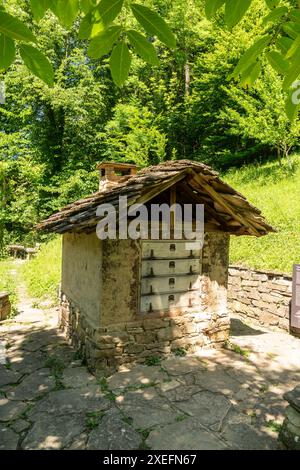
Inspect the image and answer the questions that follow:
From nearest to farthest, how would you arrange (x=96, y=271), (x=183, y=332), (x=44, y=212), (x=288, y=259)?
(x=96, y=271) < (x=183, y=332) < (x=288, y=259) < (x=44, y=212)

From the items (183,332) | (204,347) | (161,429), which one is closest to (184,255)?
(183,332)

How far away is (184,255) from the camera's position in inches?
230

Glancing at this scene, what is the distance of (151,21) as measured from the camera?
1.20 meters

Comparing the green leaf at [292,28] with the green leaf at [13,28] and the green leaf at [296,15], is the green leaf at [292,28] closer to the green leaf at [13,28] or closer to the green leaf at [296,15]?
the green leaf at [296,15]

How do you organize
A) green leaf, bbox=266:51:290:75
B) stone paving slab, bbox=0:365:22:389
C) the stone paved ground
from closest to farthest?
green leaf, bbox=266:51:290:75, the stone paved ground, stone paving slab, bbox=0:365:22:389

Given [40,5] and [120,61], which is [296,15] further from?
[40,5]

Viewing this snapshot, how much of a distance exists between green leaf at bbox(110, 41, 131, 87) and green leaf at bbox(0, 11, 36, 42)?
350 millimetres

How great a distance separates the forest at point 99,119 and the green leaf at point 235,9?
15958 mm

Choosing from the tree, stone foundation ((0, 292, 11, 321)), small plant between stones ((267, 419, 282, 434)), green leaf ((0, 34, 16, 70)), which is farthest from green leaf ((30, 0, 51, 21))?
the tree

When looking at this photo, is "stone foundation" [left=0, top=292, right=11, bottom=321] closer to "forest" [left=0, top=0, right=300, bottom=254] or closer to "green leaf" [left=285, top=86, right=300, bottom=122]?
"green leaf" [left=285, top=86, right=300, bottom=122]

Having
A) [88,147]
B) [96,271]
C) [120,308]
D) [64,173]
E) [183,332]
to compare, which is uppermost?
[88,147]

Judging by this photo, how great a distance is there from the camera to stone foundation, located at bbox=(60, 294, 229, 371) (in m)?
5.03

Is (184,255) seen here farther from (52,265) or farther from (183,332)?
(52,265)

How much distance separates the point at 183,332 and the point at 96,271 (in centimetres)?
204
